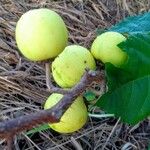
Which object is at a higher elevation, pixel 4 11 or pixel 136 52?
pixel 136 52

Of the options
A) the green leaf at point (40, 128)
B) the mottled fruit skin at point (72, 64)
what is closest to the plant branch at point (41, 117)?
the mottled fruit skin at point (72, 64)

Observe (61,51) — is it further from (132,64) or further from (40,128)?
(40,128)

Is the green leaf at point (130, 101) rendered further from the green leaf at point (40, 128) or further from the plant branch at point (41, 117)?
the green leaf at point (40, 128)

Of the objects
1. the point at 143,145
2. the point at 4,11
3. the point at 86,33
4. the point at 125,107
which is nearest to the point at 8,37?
the point at 4,11

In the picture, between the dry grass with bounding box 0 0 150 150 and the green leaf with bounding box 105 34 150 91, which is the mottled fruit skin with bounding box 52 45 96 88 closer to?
the green leaf with bounding box 105 34 150 91

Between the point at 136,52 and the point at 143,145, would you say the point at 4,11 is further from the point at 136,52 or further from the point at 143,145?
the point at 136,52

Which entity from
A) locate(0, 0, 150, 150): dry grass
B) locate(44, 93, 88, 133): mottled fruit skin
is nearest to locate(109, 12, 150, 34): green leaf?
locate(44, 93, 88, 133): mottled fruit skin
